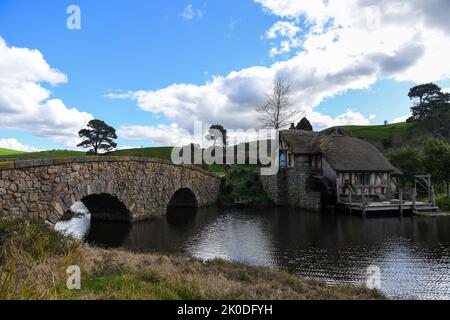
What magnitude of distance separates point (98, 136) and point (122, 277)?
50.0 metres

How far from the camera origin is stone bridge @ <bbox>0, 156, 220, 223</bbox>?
46.8 ft

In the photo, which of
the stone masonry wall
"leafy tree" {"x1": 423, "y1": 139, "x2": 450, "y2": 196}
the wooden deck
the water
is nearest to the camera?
the water

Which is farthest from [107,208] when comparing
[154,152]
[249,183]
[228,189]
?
[154,152]

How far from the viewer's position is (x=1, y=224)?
31.1 ft

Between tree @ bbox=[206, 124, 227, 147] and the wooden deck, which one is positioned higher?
tree @ bbox=[206, 124, 227, 147]

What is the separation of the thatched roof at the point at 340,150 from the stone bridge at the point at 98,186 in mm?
10963

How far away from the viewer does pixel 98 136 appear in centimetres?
5328

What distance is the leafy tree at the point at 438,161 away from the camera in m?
28.8

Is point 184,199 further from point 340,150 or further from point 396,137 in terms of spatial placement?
point 396,137

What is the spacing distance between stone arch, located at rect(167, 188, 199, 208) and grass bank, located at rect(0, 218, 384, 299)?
2134 centimetres

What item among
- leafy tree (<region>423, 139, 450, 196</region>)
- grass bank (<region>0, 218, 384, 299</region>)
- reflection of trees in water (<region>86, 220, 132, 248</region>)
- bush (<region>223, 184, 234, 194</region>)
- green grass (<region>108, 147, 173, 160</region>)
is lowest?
reflection of trees in water (<region>86, 220, 132, 248</region>)

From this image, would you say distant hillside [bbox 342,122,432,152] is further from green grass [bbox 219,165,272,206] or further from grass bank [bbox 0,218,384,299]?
grass bank [bbox 0,218,384,299]

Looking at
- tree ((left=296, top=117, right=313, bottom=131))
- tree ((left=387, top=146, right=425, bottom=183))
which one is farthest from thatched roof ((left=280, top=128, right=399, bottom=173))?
tree ((left=296, top=117, right=313, bottom=131))

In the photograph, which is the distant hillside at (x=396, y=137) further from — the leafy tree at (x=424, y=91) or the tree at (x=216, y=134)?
the tree at (x=216, y=134)
